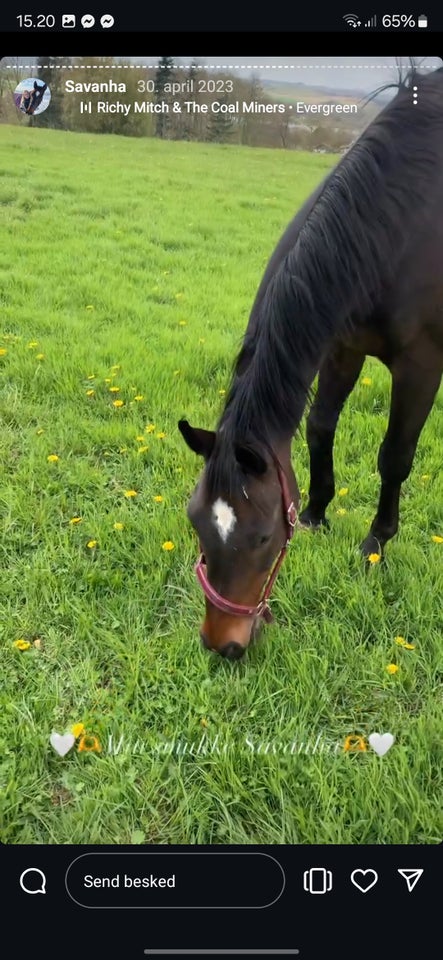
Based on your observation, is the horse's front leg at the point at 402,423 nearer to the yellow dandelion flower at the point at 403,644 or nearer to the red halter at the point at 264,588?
the yellow dandelion flower at the point at 403,644

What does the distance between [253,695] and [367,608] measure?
54 cm

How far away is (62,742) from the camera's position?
1609 millimetres

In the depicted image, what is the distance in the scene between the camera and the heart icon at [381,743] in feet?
5.12

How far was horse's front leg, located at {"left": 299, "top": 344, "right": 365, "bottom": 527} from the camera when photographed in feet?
7.81

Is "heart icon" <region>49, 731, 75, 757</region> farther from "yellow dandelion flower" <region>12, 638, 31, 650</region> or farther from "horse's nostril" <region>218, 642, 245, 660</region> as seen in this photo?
"horse's nostril" <region>218, 642, 245, 660</region>

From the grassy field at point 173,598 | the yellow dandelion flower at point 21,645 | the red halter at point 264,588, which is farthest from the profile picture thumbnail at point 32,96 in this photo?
the yellow dandelion flower at point 21,645

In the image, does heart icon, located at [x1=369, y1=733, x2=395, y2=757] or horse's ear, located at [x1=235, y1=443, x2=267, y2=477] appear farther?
heart icon, located at [x1=369, y1=733, x2=395, y2=757]

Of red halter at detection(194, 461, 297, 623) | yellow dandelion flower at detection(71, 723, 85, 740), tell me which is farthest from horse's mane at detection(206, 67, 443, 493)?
yellow dandelion flower at detection(71, 723, 85, 740)
